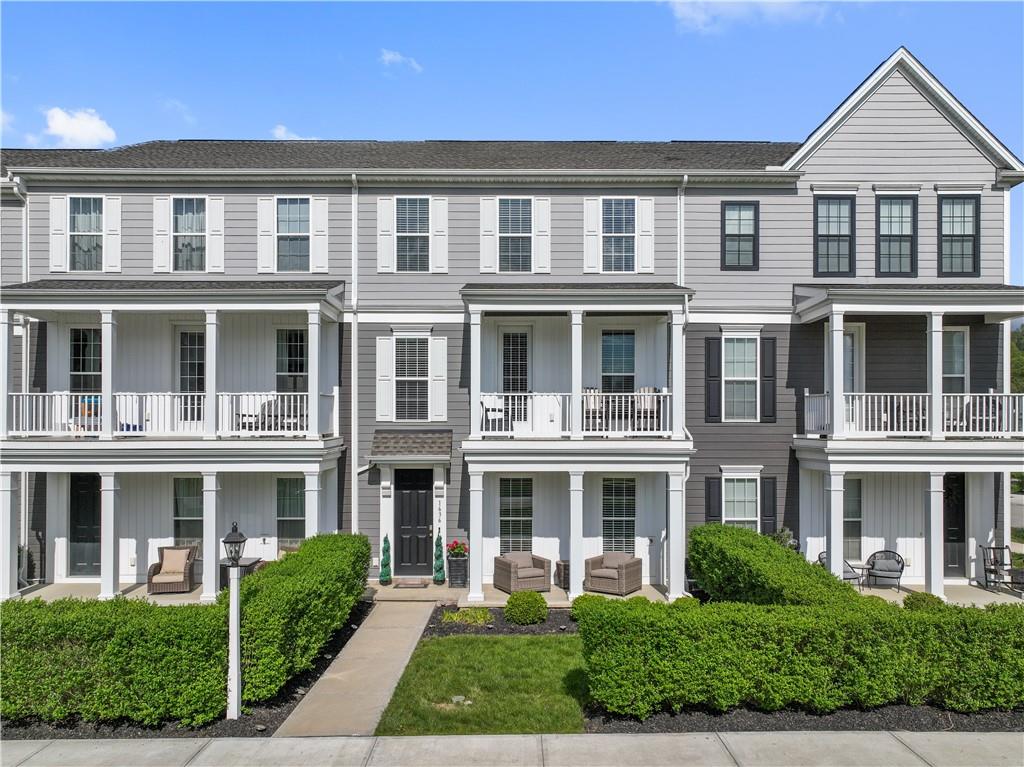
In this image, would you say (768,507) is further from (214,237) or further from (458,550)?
(214,237)

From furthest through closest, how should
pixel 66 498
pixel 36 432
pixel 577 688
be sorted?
pixel 66 498, pixel 36 432, pixel 577 688

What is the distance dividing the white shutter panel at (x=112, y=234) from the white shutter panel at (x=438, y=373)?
24.5ft

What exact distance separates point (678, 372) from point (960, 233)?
25.8 ft

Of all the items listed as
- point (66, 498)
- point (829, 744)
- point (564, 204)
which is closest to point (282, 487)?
point (66, 498)

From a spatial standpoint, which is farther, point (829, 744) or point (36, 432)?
point (36, 432)

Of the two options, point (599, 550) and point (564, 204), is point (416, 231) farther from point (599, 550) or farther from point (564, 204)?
point (599, 550)

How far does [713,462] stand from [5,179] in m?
17.6

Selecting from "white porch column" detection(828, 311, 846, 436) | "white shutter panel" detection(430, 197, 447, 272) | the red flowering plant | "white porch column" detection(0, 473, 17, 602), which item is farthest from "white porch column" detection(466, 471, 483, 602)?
"white porch column" detection(0, 473, 17, 602)

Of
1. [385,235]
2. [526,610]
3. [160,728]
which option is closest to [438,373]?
[385,235]

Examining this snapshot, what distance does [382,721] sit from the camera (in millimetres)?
7871

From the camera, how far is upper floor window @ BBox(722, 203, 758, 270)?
15.0 m

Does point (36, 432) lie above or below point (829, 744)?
above

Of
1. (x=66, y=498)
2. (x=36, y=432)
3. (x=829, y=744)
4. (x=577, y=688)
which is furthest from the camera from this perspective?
(x=66, y=498)

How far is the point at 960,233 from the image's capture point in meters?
14.9
